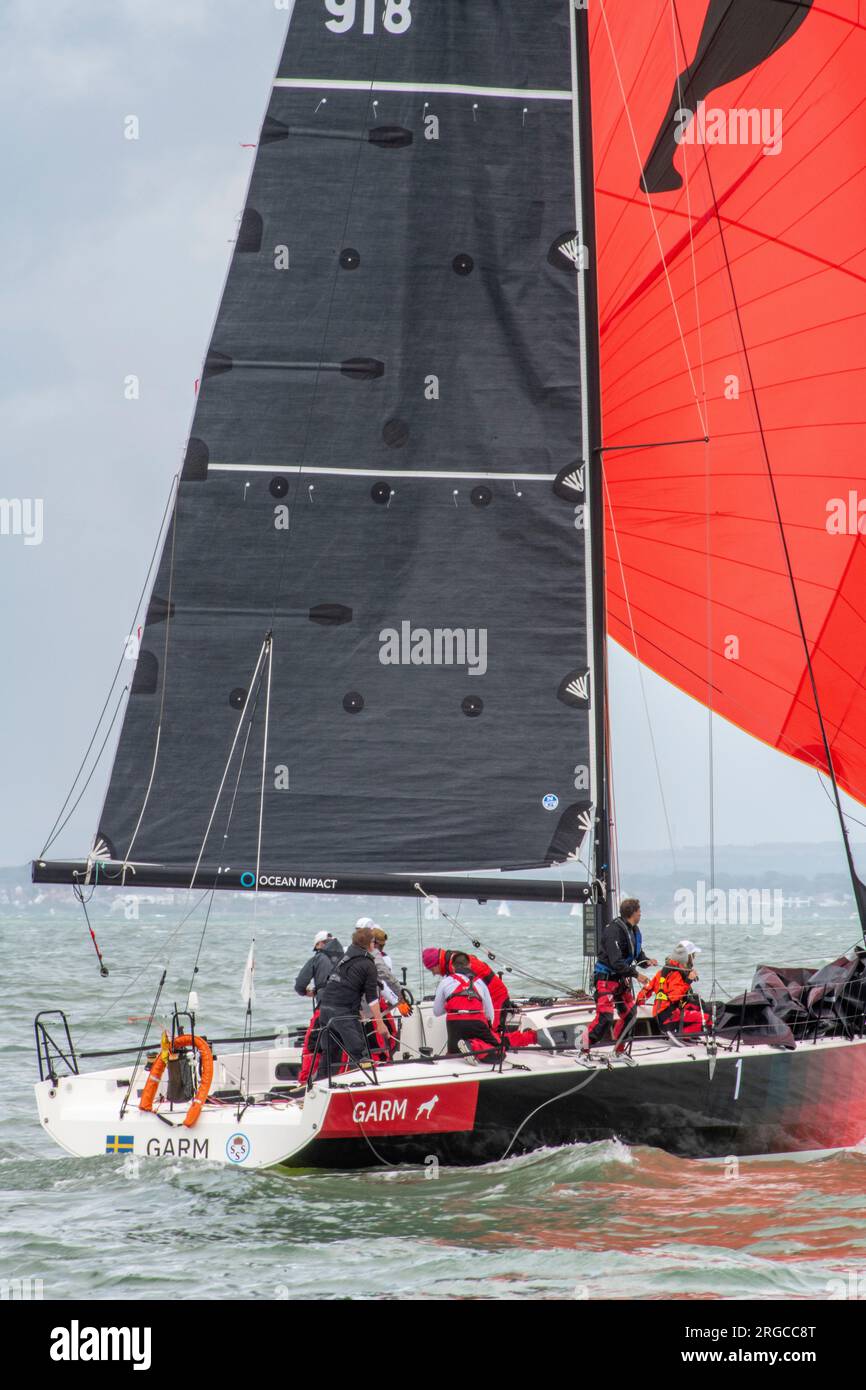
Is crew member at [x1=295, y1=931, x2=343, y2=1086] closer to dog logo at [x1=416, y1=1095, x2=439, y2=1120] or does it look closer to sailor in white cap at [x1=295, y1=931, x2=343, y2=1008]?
sailor in white cap at [x1=295, y1=931, x2=343, y2=1008]

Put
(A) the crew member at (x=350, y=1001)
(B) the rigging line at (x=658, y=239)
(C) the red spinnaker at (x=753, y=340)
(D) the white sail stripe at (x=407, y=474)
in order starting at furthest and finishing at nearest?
(C) the red spinnaker at (x=753, y=340) → (B) the rigging line at (x=658, y=239) → (D) the white sail stripe at (x=407, y=474) → (A) the crew member at (x=350, y=1001)

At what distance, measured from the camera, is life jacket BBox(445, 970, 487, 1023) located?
8938 millimetres

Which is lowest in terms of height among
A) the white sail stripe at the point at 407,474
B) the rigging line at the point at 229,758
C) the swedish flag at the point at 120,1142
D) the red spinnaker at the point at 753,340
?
the swedish flag at the point at 120,1142

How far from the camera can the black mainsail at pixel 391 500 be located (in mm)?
9625

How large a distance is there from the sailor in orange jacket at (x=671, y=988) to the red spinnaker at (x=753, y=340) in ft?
9.67

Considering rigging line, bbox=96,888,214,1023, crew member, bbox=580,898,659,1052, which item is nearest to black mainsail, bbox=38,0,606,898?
rigging line, bbox=96,888,214,1023

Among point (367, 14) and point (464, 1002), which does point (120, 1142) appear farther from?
point (367, 14)

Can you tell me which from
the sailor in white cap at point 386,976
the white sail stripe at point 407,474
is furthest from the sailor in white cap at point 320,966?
the white sail stripe at point 407,474

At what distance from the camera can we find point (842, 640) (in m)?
12.3

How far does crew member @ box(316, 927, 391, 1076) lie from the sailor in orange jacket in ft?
5.87

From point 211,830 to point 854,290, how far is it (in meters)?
6.93

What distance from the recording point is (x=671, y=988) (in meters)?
9.59

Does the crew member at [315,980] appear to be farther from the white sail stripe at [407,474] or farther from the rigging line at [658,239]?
the rigging line at [658,239]
